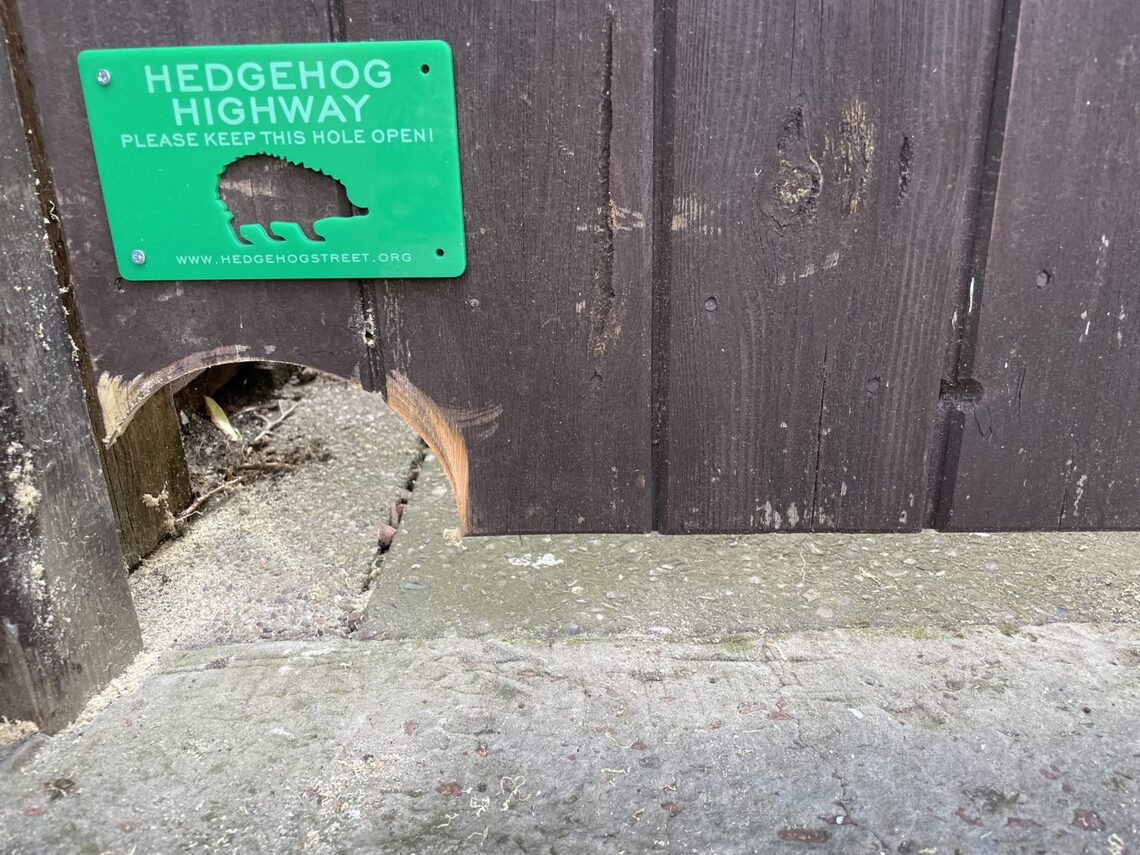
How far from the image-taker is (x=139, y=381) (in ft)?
4.70

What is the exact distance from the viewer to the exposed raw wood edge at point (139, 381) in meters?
1.43

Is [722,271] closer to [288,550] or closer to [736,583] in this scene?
[736,583]

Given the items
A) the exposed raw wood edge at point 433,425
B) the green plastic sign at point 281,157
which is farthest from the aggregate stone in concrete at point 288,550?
the green plastic sign at point 281,157

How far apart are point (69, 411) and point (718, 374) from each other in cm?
108

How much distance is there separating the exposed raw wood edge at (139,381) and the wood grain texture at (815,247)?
0.72 metres

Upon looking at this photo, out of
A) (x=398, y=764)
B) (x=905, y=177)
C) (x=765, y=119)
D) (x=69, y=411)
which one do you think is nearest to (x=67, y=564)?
(x=69, y=411)

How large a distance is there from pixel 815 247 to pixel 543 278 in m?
0.43

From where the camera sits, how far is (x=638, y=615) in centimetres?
193

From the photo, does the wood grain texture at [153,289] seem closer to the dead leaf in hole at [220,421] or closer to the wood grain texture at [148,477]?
the wood grain texture at [148,477]

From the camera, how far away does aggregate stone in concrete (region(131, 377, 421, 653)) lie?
6.36 feet

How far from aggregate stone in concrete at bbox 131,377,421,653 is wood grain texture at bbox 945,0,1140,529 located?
135 cm

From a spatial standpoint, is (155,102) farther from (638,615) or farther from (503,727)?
(638,615)

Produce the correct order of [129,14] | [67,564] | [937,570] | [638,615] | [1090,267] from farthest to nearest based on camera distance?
1. [937,570]
2. [638,615]
3. [67,564]
4. [1090,267]
5. [129,14]

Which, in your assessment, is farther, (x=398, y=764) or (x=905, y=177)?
(x=398, y=764)
